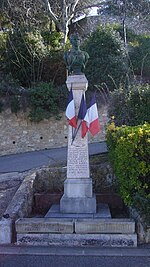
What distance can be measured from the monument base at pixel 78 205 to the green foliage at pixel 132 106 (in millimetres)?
3857

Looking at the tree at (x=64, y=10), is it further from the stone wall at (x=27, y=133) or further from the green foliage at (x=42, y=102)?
the stone wall at (x=27, y=133)

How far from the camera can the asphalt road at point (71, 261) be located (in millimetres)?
3691

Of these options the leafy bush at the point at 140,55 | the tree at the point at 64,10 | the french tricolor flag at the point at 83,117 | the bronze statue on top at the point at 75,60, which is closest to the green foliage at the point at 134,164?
the french tricolor flag at the point at 83,117

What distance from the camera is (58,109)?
45.7 feet

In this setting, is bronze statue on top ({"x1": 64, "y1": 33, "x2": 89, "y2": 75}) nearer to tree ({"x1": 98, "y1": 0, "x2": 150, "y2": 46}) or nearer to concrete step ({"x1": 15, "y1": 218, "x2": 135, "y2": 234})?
concrete step ({"x1": 15, "y1": 218, "x2": 135, "y2": 234})

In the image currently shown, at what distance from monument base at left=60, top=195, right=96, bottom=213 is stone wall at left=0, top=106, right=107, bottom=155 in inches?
333

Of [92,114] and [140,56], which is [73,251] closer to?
[92,114]

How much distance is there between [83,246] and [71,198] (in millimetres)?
1118

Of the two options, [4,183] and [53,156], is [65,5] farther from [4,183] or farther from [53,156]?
[4,183]

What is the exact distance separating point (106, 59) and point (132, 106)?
23.2 feet

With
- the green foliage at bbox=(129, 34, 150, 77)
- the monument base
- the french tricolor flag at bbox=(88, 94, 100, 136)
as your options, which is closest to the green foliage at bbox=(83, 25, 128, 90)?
the green foliage at bbox=(129, 34, 150, 77)

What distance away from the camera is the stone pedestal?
5.26m

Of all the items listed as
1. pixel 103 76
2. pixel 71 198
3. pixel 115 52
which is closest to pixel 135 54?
pixel 115 52

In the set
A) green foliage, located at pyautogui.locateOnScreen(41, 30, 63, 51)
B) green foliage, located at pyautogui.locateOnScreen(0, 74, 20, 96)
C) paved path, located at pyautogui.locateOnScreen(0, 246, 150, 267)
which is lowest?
paved path, located at pyautogui.locateOnScreen(0, 246, 150, 267)
